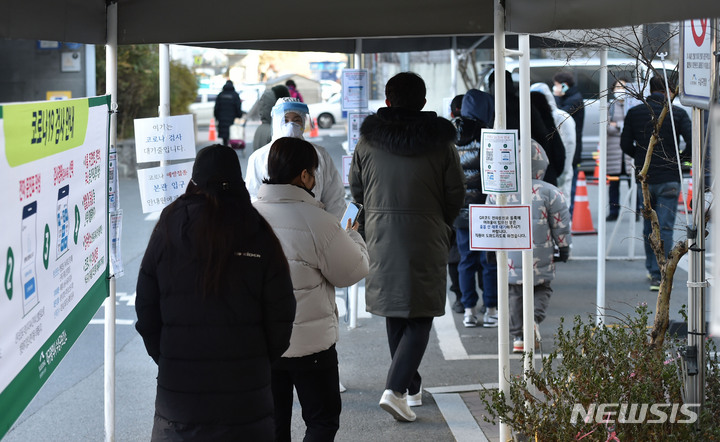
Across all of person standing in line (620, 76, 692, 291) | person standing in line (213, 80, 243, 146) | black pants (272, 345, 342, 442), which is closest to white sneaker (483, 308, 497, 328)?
person standing in line (620, 76, 692, 291)

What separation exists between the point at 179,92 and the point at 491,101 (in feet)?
60.1

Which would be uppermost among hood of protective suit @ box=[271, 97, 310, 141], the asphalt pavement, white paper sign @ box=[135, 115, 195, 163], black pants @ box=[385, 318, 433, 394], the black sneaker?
hood of protective suit @ box=[271, 97, 310, 141]

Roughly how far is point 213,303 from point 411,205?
7.50 feet

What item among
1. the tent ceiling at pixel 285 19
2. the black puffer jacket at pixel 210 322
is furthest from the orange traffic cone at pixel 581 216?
the black puffer jacket at pixel 210 322

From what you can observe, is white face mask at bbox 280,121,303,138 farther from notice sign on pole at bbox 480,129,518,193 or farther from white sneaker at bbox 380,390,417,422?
white sneaker at bbox 380,390,417,422

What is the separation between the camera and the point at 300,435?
5516 millimetres

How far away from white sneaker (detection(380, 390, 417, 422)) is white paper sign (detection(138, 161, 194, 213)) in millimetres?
1708

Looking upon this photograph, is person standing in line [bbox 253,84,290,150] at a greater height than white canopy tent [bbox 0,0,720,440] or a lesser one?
lesser

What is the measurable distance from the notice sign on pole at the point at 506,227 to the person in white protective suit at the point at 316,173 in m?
1.22

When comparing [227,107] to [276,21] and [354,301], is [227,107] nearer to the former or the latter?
[354,301]

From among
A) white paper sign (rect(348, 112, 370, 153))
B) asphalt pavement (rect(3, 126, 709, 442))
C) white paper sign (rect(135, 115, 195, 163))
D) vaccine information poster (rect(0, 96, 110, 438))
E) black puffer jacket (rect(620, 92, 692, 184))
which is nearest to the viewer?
vaccine information poster (rect(0, 96, 110, 438))

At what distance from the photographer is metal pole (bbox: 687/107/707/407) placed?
390cm

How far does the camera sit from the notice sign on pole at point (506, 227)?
185 inches

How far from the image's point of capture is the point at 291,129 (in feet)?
18.5
